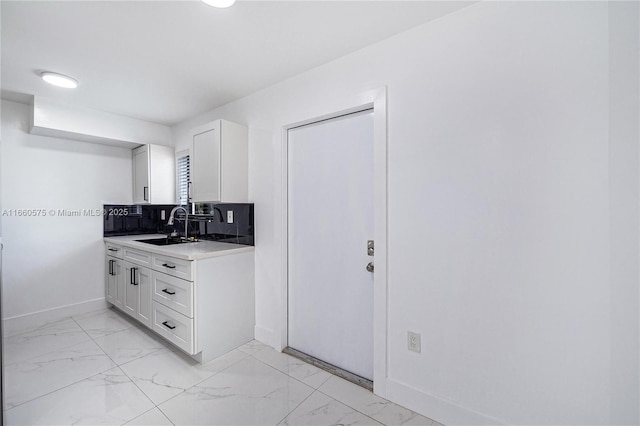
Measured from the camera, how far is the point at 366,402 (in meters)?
1.79

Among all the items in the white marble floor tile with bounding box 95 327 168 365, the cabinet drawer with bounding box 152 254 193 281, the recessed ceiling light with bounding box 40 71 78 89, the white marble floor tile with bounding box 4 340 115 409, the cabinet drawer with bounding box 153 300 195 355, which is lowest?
the white marble floor tile with bounding box 4 340 115 409

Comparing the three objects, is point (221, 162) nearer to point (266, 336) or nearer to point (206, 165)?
point (206, 165)

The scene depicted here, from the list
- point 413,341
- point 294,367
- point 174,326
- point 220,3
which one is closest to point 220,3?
point 220,3

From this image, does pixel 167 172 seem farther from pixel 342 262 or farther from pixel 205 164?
pixel 342 262

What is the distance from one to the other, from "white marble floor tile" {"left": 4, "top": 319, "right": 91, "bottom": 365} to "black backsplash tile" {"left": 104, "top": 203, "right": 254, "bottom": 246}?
111 cm

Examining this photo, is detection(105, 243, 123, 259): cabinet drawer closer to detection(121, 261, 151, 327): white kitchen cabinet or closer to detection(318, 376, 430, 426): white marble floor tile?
detection(121, 261, 151, 327): white kitchen cabinet

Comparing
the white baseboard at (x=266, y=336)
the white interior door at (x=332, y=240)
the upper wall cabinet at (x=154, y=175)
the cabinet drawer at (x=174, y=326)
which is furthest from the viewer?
the upper wall cabinet at (x=154, y=175)

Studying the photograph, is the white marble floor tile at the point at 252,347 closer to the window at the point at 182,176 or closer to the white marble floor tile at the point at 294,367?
the white marble floor tile at the point at 294,367

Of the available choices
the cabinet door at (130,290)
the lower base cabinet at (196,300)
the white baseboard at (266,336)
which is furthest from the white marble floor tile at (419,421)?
the cabinet door at (130,290)

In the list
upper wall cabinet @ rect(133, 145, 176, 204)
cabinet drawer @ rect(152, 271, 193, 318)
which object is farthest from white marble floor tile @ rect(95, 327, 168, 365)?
upper wall cabinet @ rect(133, 145, 176, 204)

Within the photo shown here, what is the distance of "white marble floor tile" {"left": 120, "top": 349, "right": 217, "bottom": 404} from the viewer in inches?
74.6

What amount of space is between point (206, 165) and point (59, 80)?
131 centimetres

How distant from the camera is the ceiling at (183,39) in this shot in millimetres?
1552

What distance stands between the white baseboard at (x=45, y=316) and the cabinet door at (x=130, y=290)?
26.9 inches
